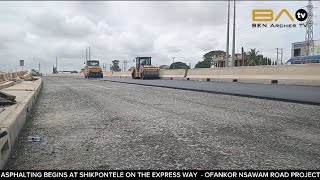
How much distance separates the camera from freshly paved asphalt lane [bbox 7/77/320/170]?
3908 millimetres

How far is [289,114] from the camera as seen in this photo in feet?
24.8

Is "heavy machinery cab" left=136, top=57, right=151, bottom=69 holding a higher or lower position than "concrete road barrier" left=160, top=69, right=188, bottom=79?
higher

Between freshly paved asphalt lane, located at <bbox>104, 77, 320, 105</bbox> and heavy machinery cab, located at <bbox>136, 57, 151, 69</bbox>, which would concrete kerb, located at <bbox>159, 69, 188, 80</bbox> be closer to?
heavy machinery cab, located at <bbox>136, 57, 151, 69</bbox>

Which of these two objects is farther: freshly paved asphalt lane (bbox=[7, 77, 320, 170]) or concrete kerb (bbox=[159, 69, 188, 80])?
concrete kerb (bbox=[159, 69, 188, 80])

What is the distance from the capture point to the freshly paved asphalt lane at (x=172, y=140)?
391 cm

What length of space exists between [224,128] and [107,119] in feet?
9.07
